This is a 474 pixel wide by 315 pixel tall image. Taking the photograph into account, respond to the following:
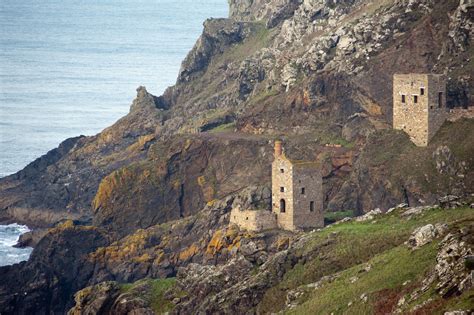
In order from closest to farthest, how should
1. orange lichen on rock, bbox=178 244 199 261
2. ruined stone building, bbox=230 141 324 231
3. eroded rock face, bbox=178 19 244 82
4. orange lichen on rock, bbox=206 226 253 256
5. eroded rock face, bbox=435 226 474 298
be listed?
eroded rock face, bbox=435 226 474 298
ruined stone building, bbox=230 141 324 231
orange lichen on rock, bbox=206 226 253 256
orange lichen on rock, bbox=178 244 199 261
eroded rock face, bbox=178 19 244 82

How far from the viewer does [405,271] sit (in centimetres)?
9106

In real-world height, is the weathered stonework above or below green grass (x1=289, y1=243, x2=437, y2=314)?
above

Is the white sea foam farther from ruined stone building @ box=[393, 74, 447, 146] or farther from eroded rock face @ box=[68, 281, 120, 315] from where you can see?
ruined stone building @ box=[393, 74, 447, 146]

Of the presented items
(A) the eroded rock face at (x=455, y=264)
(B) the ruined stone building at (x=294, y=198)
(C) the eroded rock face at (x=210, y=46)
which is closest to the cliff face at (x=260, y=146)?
(C) the eroded rock face at (x=210, y=46)

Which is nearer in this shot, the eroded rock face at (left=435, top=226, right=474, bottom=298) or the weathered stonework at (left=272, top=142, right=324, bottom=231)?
the eroded rock face at (left=435, top=226, right=474, bottom=298)

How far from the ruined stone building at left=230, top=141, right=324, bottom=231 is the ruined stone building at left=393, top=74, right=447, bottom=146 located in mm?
9359

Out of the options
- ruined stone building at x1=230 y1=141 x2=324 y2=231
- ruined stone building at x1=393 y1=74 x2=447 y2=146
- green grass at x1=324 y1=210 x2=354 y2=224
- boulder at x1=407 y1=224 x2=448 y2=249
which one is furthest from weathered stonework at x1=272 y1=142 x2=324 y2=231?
boulder at x1=407 y1=224 x2=448 y2=249

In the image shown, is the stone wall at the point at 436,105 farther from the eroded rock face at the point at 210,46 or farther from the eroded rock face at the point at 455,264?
the eroded rock face at the point at 210,46

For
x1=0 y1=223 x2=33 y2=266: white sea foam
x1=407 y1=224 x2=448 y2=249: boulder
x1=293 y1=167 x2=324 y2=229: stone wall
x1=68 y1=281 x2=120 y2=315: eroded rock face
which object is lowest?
x1=68 y1=281 x2=120 y2=315: eroded rock face

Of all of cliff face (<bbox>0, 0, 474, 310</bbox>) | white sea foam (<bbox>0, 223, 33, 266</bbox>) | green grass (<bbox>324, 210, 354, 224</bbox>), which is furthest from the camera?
white sea foam (<bbox>0, 223, 33, 266</bbox>)

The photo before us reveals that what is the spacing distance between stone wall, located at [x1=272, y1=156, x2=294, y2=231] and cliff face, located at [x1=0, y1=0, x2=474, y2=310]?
8.32ft

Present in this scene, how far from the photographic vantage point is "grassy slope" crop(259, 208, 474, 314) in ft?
297

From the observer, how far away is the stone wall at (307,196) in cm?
11594

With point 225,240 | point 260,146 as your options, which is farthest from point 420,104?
point 260,146
